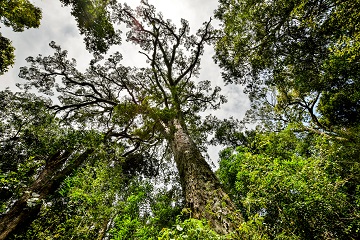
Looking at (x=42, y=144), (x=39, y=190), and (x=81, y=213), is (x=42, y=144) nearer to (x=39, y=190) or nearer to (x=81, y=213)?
(x=39, y=190)

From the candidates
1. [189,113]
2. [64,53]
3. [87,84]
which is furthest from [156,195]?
[64,53]

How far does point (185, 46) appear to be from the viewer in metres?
13.6

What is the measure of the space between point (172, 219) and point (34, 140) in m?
6.13

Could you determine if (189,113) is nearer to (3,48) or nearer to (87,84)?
(87,84)

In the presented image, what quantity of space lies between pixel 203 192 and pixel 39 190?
196 inches

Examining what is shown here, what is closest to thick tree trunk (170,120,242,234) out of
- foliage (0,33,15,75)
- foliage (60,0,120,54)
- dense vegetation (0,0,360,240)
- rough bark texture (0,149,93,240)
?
dense vegetation (0,0,360,240)

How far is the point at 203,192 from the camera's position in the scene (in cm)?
476

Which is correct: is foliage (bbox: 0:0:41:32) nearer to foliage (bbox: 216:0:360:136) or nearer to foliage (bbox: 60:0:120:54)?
foliage (bbox: 60:0:120:54)

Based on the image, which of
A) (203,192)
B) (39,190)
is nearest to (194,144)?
(203,192)

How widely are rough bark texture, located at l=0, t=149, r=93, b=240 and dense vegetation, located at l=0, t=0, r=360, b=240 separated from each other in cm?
3

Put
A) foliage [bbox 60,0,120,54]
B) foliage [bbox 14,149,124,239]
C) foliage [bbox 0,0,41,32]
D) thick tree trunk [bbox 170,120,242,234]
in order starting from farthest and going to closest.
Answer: foliage [bbox 60,0,120,54], foliage [bbox 0,0,41,32], foliage [bbox 14,149,124,239], thick tree trunk [bbox 170,120,242,234]

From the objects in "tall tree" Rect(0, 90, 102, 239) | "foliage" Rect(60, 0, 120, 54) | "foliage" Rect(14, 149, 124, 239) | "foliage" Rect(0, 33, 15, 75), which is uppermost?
"foliage" Rect(60, 0, 120, 54)

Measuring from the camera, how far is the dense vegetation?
14.4 feet

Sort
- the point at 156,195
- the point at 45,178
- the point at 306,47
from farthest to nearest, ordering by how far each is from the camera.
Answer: the point at 156,195
the point at 306,47
the point at 45,178
